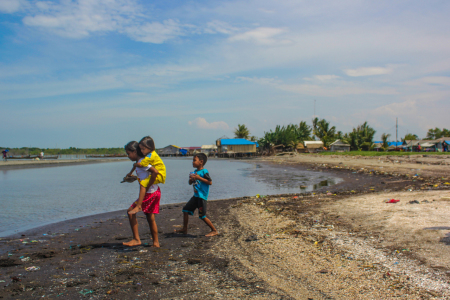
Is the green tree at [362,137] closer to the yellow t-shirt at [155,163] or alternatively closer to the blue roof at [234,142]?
the blue roof at [234,142]

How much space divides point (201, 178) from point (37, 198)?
36.8 feet

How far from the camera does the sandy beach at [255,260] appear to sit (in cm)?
329

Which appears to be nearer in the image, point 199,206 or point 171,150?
point 199,206

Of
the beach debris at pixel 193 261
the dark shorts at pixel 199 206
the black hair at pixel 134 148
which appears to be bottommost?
the beach debris at pixel 193 261

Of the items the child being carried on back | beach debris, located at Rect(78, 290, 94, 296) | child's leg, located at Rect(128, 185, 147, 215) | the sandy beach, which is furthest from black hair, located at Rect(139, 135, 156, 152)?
beach debris, located at Rect(78, 290, 94, 296)

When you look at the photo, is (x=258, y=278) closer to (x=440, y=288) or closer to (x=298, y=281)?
(x=298, y=281)

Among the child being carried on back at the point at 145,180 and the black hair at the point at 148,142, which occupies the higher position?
the black hair at the point at 148,142

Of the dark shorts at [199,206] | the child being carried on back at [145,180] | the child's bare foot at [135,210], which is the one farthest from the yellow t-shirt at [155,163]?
the dark shorts at [199,206]

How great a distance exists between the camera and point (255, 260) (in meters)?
4.29

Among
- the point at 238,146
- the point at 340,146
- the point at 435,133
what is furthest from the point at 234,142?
the point at 435,133

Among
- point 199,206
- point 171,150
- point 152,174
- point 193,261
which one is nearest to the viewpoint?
point 193,261

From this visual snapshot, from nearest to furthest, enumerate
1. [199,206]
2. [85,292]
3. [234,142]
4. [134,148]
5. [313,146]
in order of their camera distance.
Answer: [85,292] → [134,148] → [199,206] → [313,146] → [234,142]

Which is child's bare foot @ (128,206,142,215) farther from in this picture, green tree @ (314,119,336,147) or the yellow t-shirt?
green tree @ (314,119,336,147)

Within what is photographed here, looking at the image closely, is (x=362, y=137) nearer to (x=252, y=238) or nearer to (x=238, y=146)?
(x=238, y=146)
